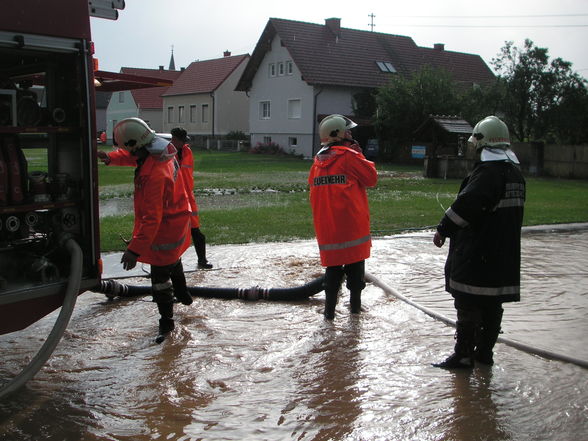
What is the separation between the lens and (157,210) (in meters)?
5.08

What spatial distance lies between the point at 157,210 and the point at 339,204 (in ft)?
5.16

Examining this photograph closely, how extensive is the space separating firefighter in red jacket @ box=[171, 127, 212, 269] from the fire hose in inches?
117

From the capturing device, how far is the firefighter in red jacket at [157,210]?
5.08 m

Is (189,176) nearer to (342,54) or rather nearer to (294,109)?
(294,109)

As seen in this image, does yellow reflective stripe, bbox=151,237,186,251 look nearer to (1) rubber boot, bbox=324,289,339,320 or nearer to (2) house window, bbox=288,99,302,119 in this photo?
(1) rubber boot, bbox=324,289,339,320

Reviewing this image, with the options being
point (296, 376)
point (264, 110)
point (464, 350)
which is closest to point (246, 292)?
point (296, 376)

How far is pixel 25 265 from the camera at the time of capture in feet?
14.5

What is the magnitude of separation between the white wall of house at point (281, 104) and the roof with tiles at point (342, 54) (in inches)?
39.5

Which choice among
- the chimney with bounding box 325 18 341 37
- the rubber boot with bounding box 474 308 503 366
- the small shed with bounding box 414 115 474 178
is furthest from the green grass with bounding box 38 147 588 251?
the chimney with bounding box 325 18 341 37

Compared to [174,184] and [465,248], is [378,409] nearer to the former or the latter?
[465,248]

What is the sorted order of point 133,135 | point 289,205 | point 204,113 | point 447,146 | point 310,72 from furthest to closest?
point 204,113 < point 310,72 < point 447,146 < point 289,205 < point 133,135

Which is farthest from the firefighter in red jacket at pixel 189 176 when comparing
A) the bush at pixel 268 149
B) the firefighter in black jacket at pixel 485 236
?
the bush at pixel 268 149

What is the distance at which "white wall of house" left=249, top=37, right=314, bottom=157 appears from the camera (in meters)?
40.6

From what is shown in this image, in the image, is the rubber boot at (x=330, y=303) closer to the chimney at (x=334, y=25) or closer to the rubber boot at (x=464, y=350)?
the rubber boot at (x=464, y=350)
